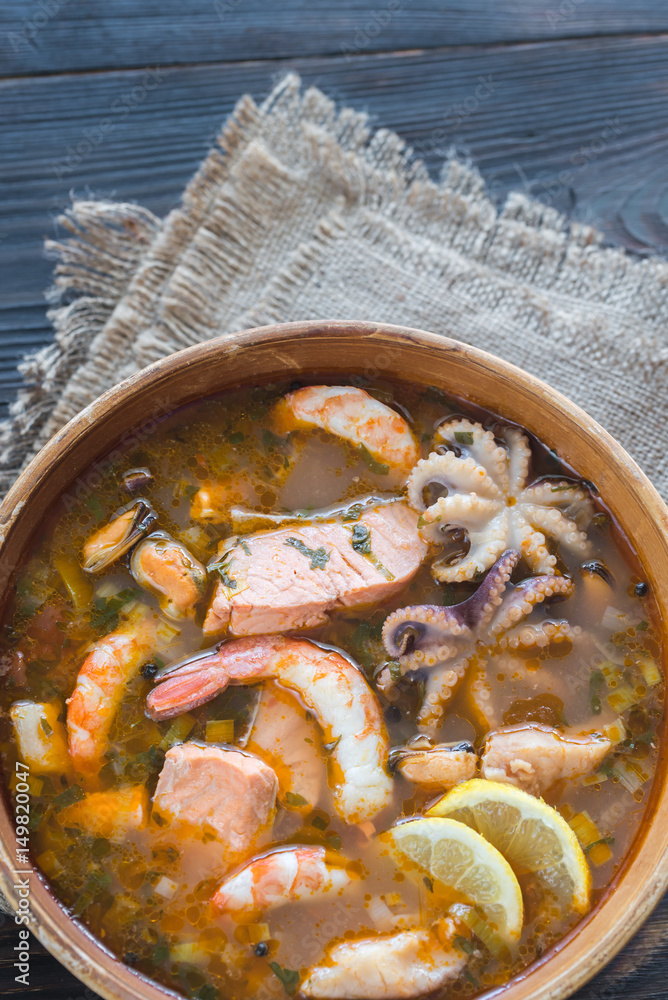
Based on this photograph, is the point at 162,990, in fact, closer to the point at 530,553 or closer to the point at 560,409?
the point at 530,553

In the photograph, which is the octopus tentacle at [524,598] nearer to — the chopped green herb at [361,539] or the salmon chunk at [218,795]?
the chopped green herb at [361,539]

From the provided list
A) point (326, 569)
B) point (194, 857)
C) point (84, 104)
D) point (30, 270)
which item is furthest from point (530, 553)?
point (84, 104)

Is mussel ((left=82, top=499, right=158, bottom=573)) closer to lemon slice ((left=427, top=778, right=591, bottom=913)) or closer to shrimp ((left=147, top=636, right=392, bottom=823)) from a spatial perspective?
shrimp ((left=147, top=636, right=392, bottom=823))

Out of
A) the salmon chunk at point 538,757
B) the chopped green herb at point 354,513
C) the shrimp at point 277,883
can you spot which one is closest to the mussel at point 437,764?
the salmon chunk at point 538,757

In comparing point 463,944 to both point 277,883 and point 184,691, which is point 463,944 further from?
point 184,691

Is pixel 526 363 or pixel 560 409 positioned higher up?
pixel 526 363
